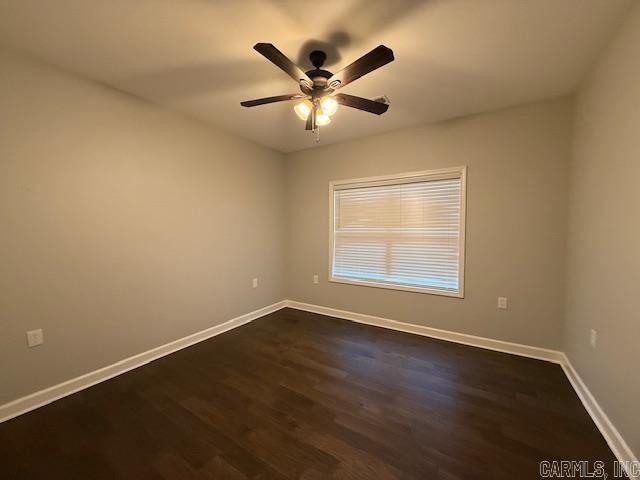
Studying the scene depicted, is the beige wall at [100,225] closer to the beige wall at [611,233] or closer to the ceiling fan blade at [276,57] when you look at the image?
the ceiling fan blade at [276,57]

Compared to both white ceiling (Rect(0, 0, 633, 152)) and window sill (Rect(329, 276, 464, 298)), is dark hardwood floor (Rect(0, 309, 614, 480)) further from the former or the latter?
white ceiling (Rect(0, 0, 633, 152))

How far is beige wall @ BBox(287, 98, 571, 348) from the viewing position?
2367mm

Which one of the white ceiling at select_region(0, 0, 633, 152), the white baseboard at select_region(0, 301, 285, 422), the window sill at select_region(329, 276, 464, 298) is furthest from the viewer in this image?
the window sill at select_region(329, 276, 464, 298)

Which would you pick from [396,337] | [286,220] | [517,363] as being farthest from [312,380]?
[286,220]

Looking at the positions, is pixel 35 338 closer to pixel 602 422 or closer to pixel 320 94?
pixel 320 94

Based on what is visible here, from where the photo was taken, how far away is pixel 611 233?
5.17 ft

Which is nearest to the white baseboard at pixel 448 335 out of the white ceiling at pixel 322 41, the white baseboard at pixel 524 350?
the white baseboard at pixel 524 350

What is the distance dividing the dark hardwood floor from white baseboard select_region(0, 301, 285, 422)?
0.21ft

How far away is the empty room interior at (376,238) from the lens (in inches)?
55.9

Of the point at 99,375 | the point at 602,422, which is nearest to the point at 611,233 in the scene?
the point at 602,422

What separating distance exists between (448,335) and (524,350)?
→ 0.67 metres

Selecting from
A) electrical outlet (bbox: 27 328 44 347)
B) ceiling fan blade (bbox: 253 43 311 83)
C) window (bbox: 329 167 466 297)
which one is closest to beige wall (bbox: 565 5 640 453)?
window (bbox: 329 167 466 297)

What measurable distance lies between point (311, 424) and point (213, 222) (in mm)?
2291

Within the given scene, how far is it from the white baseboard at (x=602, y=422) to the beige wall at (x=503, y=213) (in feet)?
1.53
